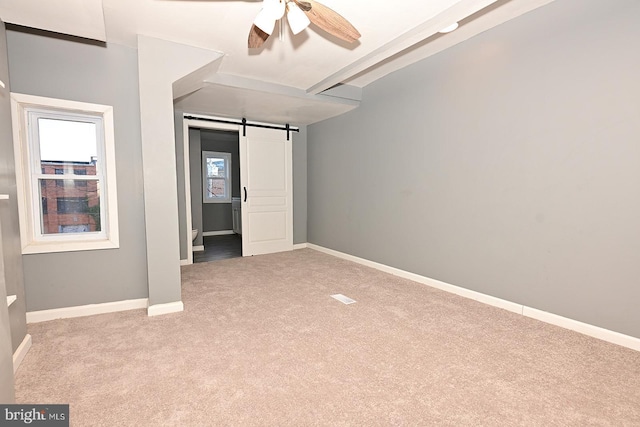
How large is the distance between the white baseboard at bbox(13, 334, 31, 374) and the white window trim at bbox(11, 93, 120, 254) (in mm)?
804

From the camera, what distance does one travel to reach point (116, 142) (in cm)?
278

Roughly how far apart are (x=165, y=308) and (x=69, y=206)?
1.35 meters

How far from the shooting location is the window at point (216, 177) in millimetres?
7637

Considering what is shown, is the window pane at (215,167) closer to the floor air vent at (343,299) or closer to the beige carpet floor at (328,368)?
the beige carpet floor at (328,368)

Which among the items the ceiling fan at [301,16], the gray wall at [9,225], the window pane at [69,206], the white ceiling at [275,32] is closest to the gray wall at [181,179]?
the white ceiling at [275,32]

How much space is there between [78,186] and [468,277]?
13.1 ft

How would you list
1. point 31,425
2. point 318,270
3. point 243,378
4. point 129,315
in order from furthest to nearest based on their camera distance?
1. point 318,270
2. point 129,315
3. point 243,378
4. point 31,425

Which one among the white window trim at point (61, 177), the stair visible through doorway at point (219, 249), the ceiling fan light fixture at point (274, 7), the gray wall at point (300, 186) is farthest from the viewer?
the gray wall at point (300, 186)

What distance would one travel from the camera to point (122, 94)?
278 centimetres

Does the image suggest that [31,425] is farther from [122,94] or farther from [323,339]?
[122,94]

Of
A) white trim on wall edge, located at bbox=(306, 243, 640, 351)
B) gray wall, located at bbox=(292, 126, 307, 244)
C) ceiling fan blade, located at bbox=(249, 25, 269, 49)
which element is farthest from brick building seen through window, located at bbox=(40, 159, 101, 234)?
white trim on wall edge, located at bbox=(306, 243, 640, 351)

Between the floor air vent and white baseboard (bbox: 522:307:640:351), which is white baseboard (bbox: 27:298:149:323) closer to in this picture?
the floor air vent

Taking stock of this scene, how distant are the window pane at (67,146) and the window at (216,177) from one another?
474cm

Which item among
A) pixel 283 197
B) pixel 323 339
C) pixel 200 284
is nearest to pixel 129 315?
pixel 200 284
